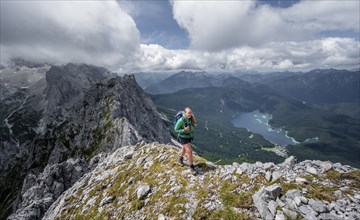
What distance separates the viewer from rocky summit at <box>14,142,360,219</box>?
15.9 metres

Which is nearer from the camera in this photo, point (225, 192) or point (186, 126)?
point (225, 192)

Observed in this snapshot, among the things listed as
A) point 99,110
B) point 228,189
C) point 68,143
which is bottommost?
point 68,143

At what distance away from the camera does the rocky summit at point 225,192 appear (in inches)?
627

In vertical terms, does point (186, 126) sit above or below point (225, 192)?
above

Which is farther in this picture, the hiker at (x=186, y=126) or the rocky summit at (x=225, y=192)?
the hiker at (x=186, y=126)

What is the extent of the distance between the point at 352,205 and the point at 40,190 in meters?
65.5

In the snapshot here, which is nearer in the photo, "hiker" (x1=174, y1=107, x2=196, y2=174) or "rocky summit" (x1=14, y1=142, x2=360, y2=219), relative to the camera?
"rocky summit" (x1=14, y1=142, x2=360, y2=219)

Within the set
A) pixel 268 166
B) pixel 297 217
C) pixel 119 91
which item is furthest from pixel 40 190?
pixel 119 91

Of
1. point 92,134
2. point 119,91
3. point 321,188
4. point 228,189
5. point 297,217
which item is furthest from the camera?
point 119,91

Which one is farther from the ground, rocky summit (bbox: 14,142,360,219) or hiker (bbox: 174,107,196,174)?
hiker (bbox: 174,107,196,174)

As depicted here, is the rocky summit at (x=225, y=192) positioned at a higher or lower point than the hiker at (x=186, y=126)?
lower

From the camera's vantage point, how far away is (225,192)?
19812 millimetres

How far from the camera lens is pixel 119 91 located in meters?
158

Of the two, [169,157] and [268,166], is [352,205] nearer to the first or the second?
[268,166]
